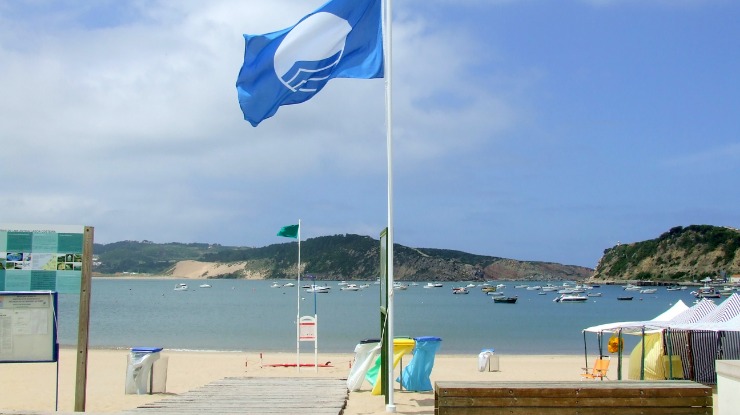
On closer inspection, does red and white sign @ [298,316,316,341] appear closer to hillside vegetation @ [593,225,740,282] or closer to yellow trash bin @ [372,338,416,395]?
yellow trash bin @ [372,338,416,395]

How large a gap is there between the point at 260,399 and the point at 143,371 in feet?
24.0

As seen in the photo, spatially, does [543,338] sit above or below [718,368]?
below

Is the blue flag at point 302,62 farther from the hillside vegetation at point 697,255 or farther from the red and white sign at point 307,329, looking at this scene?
the hillside vegetation at point 697,255

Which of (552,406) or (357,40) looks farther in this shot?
(357,40)

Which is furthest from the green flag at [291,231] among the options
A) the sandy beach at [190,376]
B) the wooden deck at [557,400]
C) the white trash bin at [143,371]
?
the wooden deck at [557,400]

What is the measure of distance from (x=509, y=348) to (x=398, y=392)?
2581 cm

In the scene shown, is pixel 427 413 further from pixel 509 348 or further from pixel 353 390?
pixel 509 348

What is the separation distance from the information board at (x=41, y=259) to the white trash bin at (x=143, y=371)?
5679 mm

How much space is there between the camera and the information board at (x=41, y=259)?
28.1ft

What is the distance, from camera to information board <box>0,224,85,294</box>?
28.1 ft

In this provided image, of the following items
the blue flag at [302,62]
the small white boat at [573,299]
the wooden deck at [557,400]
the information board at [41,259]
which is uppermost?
the blue flag at [302,62]

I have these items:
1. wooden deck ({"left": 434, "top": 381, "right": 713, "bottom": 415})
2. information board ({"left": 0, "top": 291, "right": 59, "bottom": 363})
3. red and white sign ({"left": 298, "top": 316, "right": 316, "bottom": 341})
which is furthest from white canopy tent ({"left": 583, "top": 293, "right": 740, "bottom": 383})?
information board ({"left": 0, "top": 291, "right": 59, "bottom": 363})

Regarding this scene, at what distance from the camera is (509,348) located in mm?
38562

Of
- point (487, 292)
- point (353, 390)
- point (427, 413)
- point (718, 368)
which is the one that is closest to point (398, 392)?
point (353, 390)
